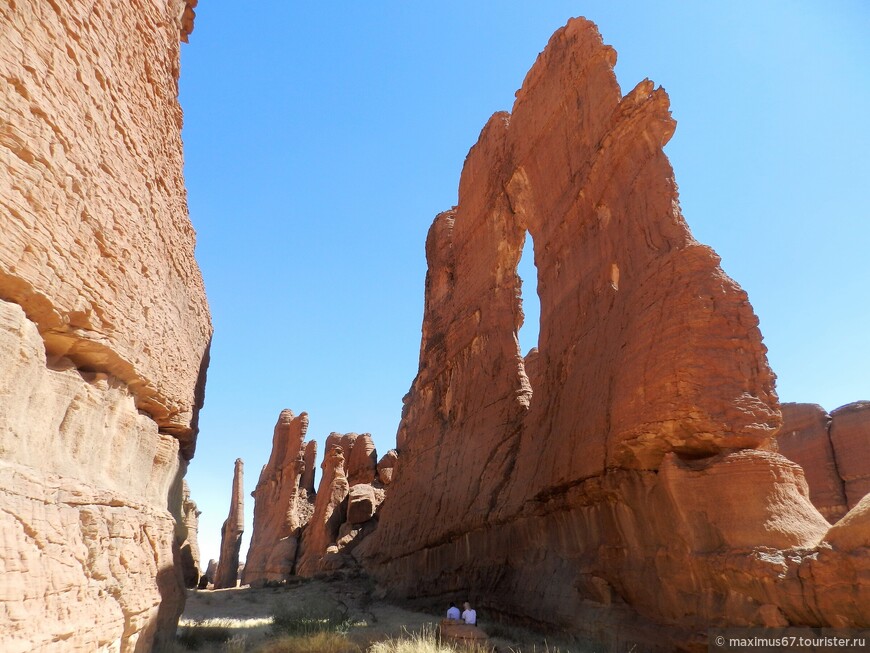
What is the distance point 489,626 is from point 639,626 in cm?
464

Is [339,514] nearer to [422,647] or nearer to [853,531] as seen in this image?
[422,647]

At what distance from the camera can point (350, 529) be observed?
3600 centimetres

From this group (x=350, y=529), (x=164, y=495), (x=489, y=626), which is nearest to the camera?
(x=164, y=495)

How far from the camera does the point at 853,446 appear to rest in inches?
942

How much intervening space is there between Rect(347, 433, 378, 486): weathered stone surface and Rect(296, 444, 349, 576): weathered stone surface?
2.50 meters

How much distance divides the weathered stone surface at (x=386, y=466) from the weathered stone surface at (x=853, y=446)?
25413mm

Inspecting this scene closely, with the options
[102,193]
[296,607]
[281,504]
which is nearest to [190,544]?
[281,504]

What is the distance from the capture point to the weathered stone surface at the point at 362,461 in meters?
42.0

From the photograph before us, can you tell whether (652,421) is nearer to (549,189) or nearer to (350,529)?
(549,189)

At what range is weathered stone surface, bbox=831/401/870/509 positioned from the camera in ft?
76.3

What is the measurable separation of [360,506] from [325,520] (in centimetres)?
227

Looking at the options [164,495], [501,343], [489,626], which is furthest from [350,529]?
[164,495]

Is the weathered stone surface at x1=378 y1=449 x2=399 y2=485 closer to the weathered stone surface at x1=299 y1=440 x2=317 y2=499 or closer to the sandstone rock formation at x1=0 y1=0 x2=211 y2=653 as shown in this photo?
the weathered stone surface at x1=299 y1=440 x2=317 y2=499

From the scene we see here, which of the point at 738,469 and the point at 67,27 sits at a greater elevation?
the point at 67,27
